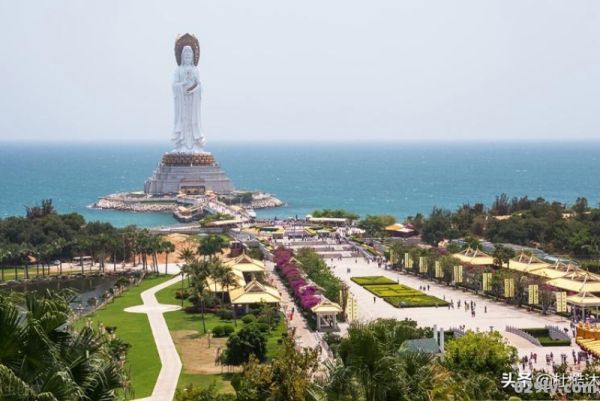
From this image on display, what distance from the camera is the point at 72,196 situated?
5094 inches

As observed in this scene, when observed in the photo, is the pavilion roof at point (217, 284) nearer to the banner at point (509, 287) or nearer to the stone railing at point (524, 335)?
the banner at point (509, 287)

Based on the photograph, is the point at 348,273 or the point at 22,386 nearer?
the point at 22,386

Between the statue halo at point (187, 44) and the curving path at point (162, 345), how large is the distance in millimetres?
60817

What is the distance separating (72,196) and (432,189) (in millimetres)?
61381

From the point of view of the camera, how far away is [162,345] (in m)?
36.2

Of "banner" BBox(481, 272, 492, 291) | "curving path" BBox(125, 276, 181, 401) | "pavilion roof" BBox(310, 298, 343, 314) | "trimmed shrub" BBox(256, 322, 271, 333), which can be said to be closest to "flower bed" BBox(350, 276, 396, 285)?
"banner" BBox(481, 272, 492, 291)

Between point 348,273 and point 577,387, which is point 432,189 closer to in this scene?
point 348,273

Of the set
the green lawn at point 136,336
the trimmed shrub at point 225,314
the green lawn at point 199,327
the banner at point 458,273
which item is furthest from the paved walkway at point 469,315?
the green lawn at point 136,336

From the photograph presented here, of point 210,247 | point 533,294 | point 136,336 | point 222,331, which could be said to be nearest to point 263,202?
point 210,247

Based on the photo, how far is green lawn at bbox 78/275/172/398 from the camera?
30.5 meters

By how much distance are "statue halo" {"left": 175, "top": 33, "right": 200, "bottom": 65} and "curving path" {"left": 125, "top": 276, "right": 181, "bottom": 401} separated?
2394 inches

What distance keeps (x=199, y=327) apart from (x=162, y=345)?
401 cm

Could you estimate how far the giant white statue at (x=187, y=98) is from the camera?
10906 centimetres

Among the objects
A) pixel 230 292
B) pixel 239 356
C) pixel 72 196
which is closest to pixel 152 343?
pixel 239 356
